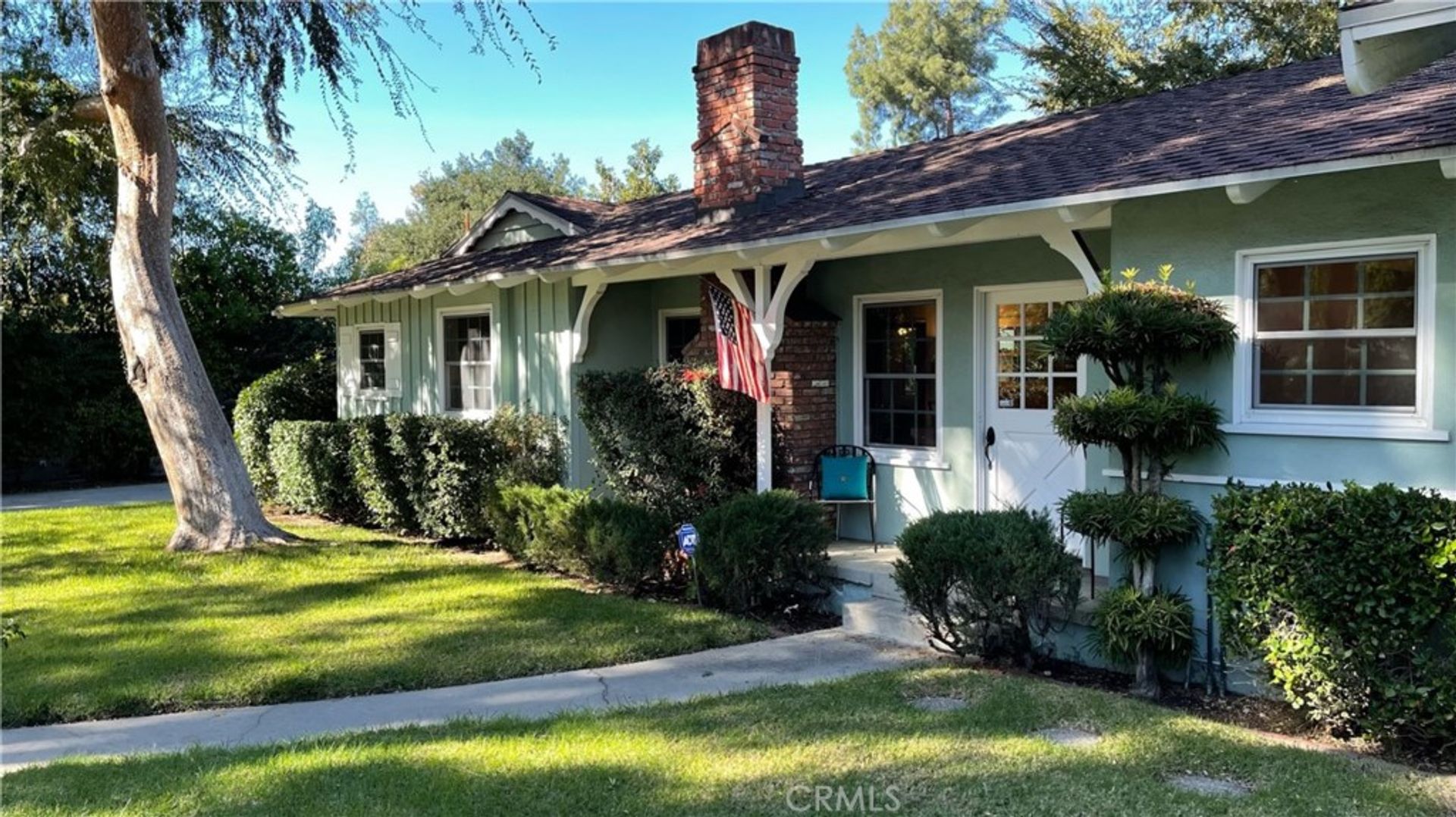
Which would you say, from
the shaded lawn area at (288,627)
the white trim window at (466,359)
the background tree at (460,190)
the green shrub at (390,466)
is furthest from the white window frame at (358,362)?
the background tree at (460,190)

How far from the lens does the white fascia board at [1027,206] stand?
484 centimetres

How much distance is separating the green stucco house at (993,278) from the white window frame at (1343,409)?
0.01m

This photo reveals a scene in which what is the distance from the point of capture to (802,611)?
25.5 ft

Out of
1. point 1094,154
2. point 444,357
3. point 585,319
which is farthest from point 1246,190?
point 444,357

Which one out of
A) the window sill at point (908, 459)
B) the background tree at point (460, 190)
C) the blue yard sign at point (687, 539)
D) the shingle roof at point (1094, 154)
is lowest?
the blue yard sign at point (687, 539)

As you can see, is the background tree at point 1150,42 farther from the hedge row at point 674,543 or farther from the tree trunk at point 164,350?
the tree trunk at point 164,350

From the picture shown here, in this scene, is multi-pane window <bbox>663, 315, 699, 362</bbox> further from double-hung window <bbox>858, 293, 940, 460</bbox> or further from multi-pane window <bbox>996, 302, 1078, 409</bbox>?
multi-pane window <bbox>996, 302, 1078, 409</bbox>

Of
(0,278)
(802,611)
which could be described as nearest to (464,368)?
(802,611)

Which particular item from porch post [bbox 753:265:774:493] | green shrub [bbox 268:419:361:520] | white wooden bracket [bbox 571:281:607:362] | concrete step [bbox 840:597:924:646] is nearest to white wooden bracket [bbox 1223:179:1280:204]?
concrete step [bbox 840:597:924:646]

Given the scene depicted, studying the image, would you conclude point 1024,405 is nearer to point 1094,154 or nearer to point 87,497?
point 1094,154

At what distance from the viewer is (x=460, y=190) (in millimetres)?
58000

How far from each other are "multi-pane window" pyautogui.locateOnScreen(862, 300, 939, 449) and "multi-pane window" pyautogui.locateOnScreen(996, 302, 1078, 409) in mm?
597

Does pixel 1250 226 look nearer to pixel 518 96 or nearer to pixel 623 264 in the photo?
pixel 623 264

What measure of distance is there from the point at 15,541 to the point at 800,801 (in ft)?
36.9
